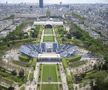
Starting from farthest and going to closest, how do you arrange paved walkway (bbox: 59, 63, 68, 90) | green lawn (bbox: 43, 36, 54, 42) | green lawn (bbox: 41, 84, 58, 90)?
1. green lawn (bbox: 43, 36, 54, 42)
2. paved walkway (bbox: 59, 63, 68, 90)
3. green lawn (bbox: 41, 84, 58, 90)

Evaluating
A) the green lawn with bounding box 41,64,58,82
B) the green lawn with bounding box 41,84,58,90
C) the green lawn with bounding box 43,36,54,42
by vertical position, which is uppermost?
the green lawn with bounding box 41,84,58,90

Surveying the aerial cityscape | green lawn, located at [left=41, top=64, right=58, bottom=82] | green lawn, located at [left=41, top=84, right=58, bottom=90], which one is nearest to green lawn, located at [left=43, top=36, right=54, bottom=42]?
the aerial cityscape

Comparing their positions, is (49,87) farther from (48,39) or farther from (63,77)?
(48,39)

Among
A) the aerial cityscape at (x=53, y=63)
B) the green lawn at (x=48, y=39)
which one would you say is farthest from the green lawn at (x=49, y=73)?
the green lawn at (x=48, y=39)

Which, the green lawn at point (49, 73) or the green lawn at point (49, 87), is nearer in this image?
the green lawn at point (49, 87)

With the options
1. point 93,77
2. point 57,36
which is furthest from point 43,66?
point 57,36

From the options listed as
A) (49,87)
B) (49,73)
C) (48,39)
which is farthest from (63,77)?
(48,39)

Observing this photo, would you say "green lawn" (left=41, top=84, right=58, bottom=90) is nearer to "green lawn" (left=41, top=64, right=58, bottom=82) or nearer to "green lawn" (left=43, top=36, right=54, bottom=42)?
"green lawn" (left=41, top=64, right=58, bottom=82)

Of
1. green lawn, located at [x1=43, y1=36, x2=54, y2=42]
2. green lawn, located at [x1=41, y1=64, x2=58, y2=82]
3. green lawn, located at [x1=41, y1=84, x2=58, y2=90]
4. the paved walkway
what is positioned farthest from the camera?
green lawn, located at [x1=43, y1=36, x2=54, y2=42]

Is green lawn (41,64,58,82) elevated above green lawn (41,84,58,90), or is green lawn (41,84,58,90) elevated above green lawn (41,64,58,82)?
green lawn (41,84,58,90)

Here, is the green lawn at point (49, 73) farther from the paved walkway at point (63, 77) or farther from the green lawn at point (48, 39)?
the green lawn at point (48, 39)
